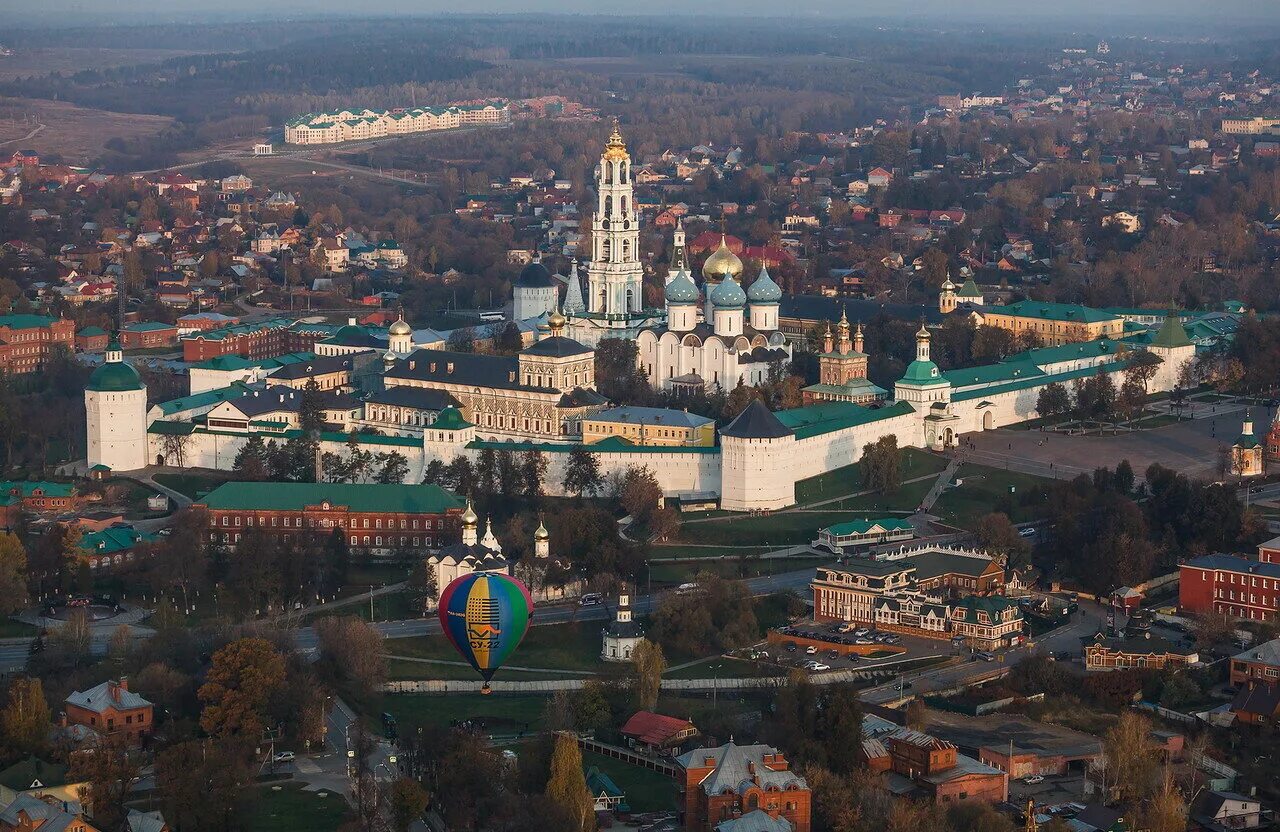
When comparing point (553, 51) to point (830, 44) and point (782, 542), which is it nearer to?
point (830, 44)

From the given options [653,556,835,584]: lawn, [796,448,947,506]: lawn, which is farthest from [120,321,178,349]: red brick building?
[653,556,835,584]: lawn

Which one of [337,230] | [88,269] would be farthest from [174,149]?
[88,269]

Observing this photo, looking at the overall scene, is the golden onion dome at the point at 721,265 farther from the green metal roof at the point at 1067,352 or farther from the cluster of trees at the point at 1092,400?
the cluster of trees at the point at 1092,400

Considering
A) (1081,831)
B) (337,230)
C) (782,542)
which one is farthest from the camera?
(337,230)

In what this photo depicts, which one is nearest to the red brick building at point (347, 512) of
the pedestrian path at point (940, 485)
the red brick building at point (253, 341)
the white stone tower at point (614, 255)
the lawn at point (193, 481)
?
the lawn at point (193, 481)

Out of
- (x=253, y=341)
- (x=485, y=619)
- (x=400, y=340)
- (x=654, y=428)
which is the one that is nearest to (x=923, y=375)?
(x=654, y=428)
